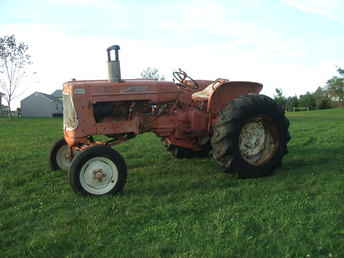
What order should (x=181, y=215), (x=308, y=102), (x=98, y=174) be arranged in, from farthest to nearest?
1. (x=308, y=102)
2. (x=98, y=174)
3. (x=181, y=215)

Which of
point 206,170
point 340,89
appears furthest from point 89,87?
point 340,89

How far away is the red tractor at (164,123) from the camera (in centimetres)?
445

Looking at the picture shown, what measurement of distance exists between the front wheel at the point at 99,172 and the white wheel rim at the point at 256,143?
194 centimetres

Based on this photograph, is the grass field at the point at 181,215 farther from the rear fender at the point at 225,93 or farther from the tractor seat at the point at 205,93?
the tractor seat at the point at 205,93

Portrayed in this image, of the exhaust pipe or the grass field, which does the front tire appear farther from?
the exhaust pipe

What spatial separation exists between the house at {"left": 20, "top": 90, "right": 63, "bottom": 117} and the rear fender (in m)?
53.9

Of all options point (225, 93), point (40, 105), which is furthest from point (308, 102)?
point (225, 93)

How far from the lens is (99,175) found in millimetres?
4402

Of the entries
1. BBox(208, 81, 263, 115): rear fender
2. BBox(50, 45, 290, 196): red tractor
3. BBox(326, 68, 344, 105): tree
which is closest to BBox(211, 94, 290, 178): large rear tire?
BBox(50, 45, 290, 196): red tractor

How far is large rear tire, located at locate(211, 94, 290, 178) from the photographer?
192 inches

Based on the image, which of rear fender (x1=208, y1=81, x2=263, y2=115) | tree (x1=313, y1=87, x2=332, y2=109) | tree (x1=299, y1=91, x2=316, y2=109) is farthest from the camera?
tree (x1=299, y1=91, x2=316, y2=109)

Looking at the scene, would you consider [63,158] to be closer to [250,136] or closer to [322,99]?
[250,136]

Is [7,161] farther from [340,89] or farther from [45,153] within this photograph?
[340,89]

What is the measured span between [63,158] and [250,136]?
3.27m
